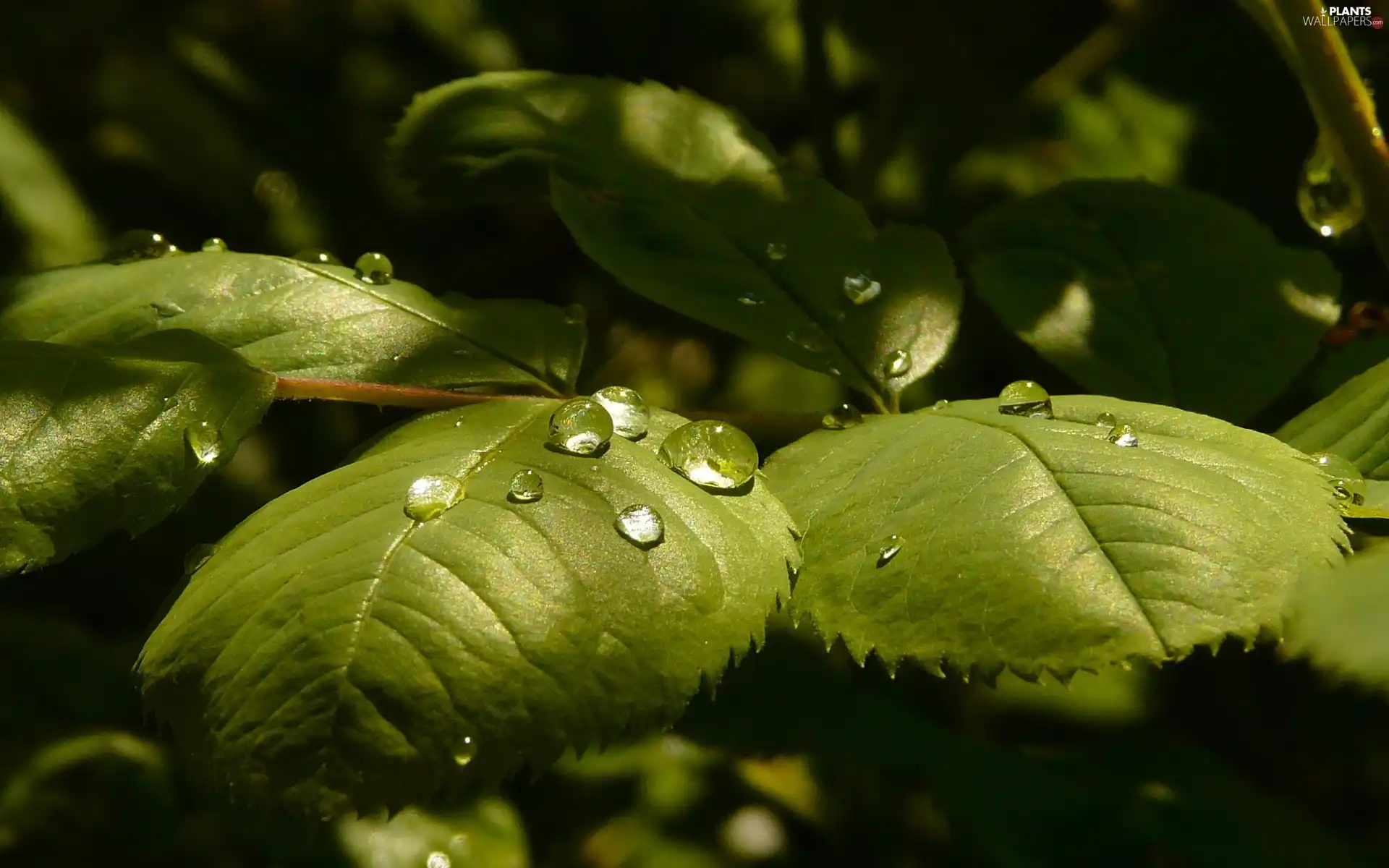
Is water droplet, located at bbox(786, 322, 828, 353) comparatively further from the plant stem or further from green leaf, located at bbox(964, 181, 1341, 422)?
the plant stem

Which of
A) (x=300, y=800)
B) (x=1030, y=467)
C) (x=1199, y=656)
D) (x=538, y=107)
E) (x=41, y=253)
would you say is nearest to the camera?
(x=300, y=800)

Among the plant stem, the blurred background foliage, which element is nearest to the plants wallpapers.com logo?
the blurred background foliage

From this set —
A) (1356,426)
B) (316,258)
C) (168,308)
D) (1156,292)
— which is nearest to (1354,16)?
(1156,292)

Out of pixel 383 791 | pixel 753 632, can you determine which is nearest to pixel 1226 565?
pixel 753 632

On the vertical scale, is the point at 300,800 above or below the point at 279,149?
above

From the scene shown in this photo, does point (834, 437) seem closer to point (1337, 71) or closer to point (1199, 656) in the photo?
point (1337, 71)

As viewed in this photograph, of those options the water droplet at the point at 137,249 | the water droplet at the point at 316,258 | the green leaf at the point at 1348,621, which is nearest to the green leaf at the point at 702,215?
the water droplet at the point at 316,258
